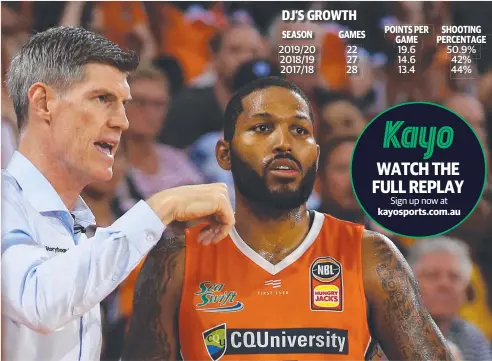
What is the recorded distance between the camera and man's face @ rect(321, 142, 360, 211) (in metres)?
2.11

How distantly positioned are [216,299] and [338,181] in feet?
1.75

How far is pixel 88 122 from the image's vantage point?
1.99 meters

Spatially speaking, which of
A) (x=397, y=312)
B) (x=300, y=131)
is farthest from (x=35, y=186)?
(x=397, y=312)

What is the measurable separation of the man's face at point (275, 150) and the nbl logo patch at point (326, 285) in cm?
20

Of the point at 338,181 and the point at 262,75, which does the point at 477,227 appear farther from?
the point at 262,75

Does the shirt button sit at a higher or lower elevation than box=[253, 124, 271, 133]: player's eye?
lower

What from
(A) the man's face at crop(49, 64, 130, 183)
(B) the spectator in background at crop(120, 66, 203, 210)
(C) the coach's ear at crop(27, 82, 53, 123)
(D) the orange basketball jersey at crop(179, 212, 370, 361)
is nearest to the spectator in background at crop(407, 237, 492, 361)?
(D) the orange basketball jersey at crop(179, 212, 370, 361)

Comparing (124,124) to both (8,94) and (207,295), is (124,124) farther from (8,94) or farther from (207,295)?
(207,295)

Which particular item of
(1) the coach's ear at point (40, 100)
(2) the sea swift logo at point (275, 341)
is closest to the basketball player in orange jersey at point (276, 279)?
(2) the sea swift logo at point (275, 341)

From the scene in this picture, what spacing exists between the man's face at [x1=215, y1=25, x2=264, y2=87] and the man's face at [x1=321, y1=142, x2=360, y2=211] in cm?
40

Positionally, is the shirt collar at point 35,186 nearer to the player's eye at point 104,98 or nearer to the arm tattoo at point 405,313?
the player's eye at point 104,98

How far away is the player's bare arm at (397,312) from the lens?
6.66 feet

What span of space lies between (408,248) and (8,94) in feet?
4.44

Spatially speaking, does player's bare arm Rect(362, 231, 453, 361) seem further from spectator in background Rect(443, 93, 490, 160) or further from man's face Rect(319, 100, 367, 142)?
spectator in background Rect(443, 93, 490, 160)
